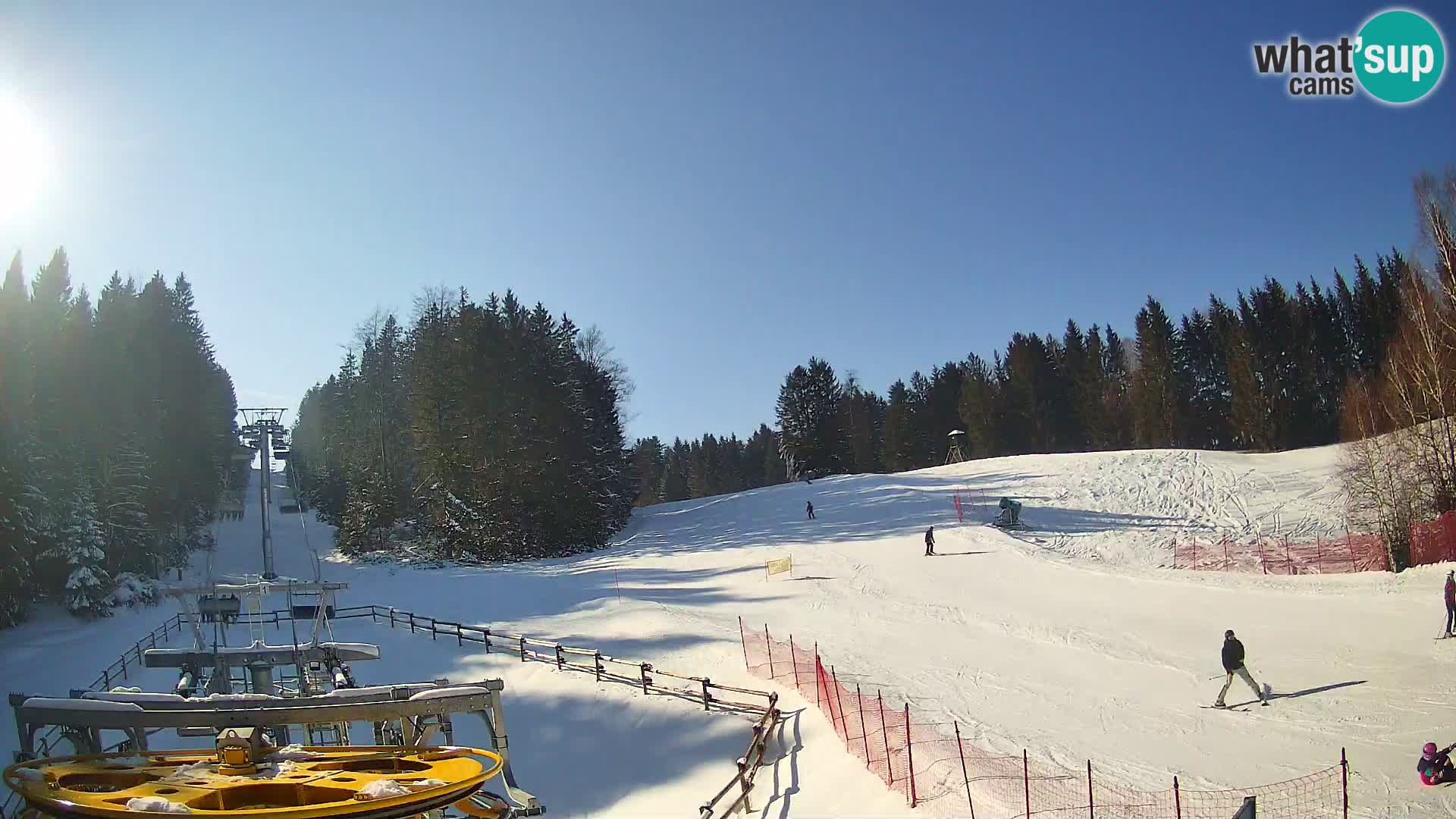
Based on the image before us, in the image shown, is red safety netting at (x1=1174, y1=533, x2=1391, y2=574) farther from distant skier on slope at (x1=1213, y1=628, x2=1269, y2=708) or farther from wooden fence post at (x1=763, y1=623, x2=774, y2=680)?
wooden fence post at (x1=763, y1=623, x2=774, y2=680)

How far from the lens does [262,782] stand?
19.7 feet

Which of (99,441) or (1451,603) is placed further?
(99,441)

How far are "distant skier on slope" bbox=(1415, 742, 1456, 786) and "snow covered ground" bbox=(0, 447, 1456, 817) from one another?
1.25ft

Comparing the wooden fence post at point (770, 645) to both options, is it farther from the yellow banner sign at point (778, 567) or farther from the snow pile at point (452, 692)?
the snow pile at point (452, 692)

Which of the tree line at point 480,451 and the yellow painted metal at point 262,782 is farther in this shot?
the tree line at point 480,451

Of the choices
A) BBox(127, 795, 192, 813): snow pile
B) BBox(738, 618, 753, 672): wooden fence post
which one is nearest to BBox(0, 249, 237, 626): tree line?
BBox(738, 618, 753, 672): wooden fence post

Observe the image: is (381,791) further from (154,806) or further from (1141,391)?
(1141,391)

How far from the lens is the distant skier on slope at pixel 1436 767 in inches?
407

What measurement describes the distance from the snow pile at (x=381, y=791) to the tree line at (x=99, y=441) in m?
34.9

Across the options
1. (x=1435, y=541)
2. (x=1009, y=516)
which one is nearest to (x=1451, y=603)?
(x=1435, y=541)

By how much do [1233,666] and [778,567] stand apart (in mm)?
20334

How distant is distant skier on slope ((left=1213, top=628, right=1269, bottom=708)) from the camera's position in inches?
586

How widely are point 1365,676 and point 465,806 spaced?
17918 mm

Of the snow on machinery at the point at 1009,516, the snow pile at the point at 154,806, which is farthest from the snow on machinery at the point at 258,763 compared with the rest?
the snow on machinery at the point at 1009,516
